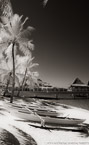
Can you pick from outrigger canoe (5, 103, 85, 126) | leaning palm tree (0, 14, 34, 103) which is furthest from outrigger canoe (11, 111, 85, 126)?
leaning palm tree (0, 14, 34, 103)

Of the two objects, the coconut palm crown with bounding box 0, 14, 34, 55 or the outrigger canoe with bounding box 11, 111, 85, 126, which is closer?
the outrigger canoe with bounding box 11, 111, 85, 126

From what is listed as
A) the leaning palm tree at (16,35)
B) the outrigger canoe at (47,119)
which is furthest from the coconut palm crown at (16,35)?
the outrigger canoe at (47,119)

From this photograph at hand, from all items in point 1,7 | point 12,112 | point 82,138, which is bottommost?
point 82,138

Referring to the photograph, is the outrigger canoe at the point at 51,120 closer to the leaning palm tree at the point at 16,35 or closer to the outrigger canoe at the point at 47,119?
the outrigger canoe at the point at 47,119

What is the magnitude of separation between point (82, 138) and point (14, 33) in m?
15.7

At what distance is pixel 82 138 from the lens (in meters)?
11.1

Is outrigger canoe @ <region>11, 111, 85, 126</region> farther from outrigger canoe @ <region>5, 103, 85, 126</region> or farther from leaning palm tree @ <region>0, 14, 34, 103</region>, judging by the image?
leaning palm tree @ <region>0, 14, 34, 103</region>

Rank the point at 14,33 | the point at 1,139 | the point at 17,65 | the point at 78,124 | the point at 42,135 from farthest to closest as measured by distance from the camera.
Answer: the point at 17,65
the point at 14,33
the point at 78,124
the point at 42,135
the point at 1,139

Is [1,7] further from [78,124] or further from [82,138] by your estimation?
[78,124]

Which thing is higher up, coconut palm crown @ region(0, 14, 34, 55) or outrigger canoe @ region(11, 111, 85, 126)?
coconut palm crown @ region(0, 14, 34, 55)

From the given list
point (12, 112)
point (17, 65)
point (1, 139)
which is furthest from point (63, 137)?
point (17, 65)

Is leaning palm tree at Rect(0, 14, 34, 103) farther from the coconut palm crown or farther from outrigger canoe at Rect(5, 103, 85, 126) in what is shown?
outrigger canoe at Rect(5, 103, 85, 126)

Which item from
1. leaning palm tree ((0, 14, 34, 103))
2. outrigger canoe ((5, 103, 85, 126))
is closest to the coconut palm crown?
leaning palm tree ((0, 14, 34, 103))

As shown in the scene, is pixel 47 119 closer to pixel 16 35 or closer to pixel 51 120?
pixel 51 120
